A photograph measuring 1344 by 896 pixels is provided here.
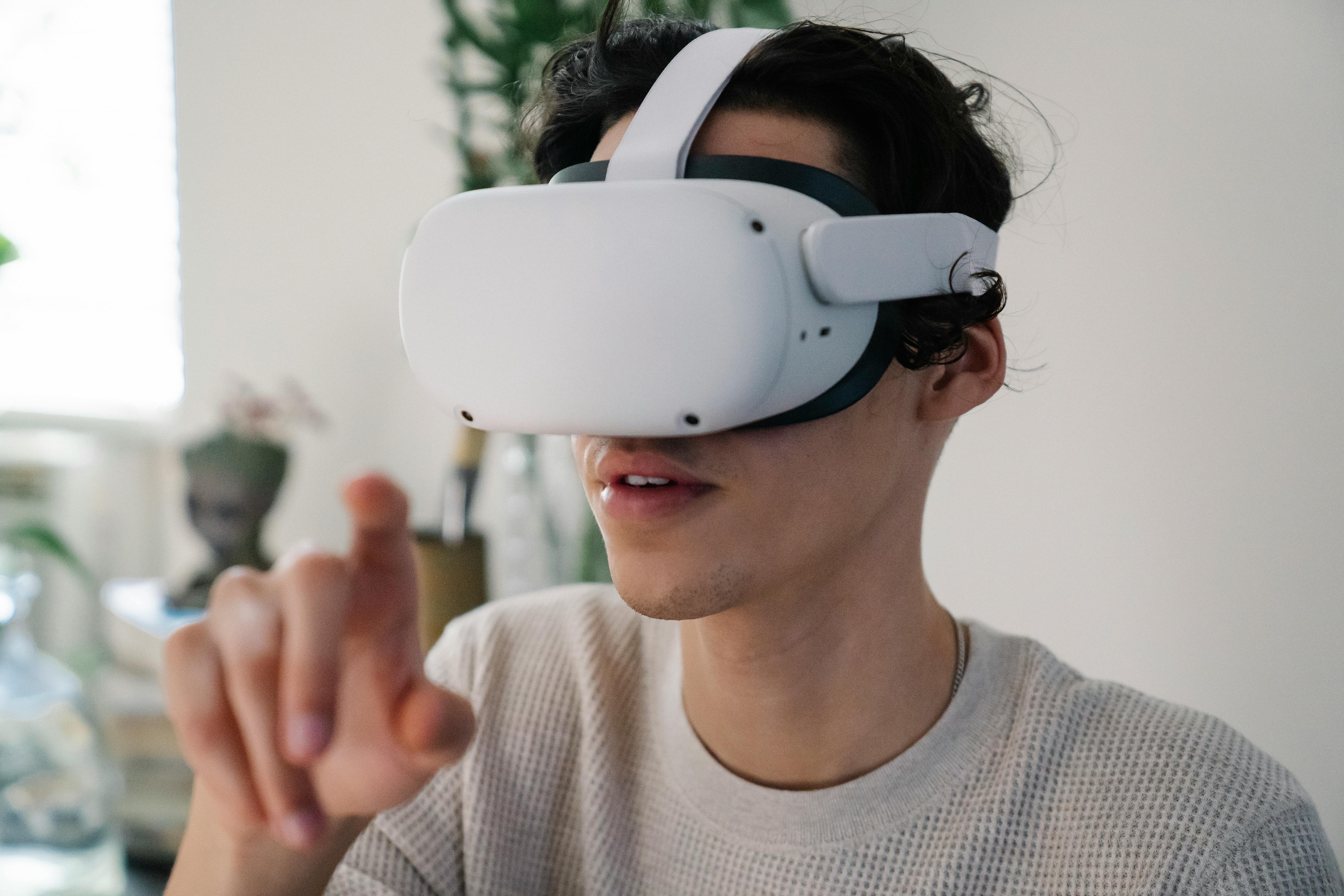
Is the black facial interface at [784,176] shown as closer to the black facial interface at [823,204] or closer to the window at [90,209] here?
the black facial interface at [823,204]

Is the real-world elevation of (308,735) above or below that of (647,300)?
below

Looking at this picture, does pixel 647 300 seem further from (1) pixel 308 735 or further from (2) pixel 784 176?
(1) pixel 308 735

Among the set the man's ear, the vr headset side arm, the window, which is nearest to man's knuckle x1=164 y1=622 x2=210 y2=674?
the vr headset side arm

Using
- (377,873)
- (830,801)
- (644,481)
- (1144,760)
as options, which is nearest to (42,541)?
(377,873)

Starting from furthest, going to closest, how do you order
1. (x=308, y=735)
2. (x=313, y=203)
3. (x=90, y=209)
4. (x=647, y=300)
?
(x=313, y=203) → (x=90, y=209) → (x=647, y=300) → (x=308, y=735)

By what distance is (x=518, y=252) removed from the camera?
22.1 inches

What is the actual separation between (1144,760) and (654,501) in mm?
415

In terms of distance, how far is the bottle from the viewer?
121 centimetres

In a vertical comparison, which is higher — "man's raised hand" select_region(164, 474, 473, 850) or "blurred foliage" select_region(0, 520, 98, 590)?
"man's raised hand" select_region(164, 474, 473, 850)

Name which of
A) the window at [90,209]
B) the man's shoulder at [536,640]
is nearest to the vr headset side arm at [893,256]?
the man's shoulder at [536,640]

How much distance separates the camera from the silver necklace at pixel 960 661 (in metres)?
0.80

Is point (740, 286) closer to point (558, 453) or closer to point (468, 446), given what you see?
point (468, 446)

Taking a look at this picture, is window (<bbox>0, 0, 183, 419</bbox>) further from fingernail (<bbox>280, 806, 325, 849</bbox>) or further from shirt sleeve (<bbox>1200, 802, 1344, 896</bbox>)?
shirt sleeve (<bbox>1200, 802, 1344, 896</bbox>)

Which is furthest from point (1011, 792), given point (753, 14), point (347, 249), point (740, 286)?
point (347, 249)
